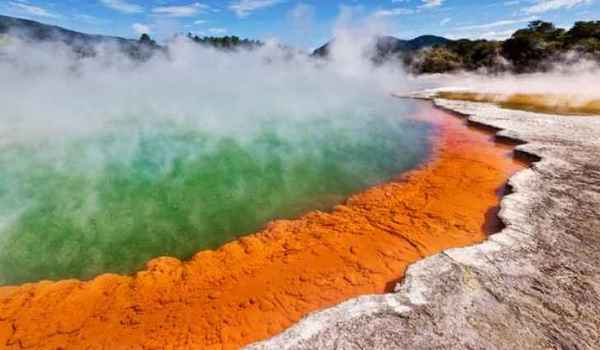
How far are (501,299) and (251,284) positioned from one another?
298 centimetres

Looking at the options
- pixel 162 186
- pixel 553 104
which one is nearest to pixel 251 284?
pixel 162 186

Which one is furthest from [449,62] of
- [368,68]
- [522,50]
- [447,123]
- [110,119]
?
[110,119]

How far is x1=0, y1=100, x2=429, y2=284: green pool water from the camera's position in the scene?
538cm

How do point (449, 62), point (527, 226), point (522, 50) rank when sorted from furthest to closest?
point (449, 62), point (522, 50), point (527, 226)

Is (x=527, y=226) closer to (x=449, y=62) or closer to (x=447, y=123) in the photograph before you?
(x=447, y=123)

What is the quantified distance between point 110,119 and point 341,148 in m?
12.9

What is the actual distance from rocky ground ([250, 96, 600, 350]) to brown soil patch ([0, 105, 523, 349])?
0.54 metres

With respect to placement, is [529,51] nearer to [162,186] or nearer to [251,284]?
[162,186]

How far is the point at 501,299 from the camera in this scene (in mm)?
3291

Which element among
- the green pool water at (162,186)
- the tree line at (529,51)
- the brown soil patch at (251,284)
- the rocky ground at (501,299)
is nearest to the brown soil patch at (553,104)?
the green pool water at (162,186)

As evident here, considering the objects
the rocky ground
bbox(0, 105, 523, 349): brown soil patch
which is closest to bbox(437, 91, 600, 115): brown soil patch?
bbox(0, 105, 523, 349): brown soil patch

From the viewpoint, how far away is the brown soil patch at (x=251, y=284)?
3531mm

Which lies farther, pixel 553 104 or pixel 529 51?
pixel 529 51

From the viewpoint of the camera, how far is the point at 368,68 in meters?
53.5
